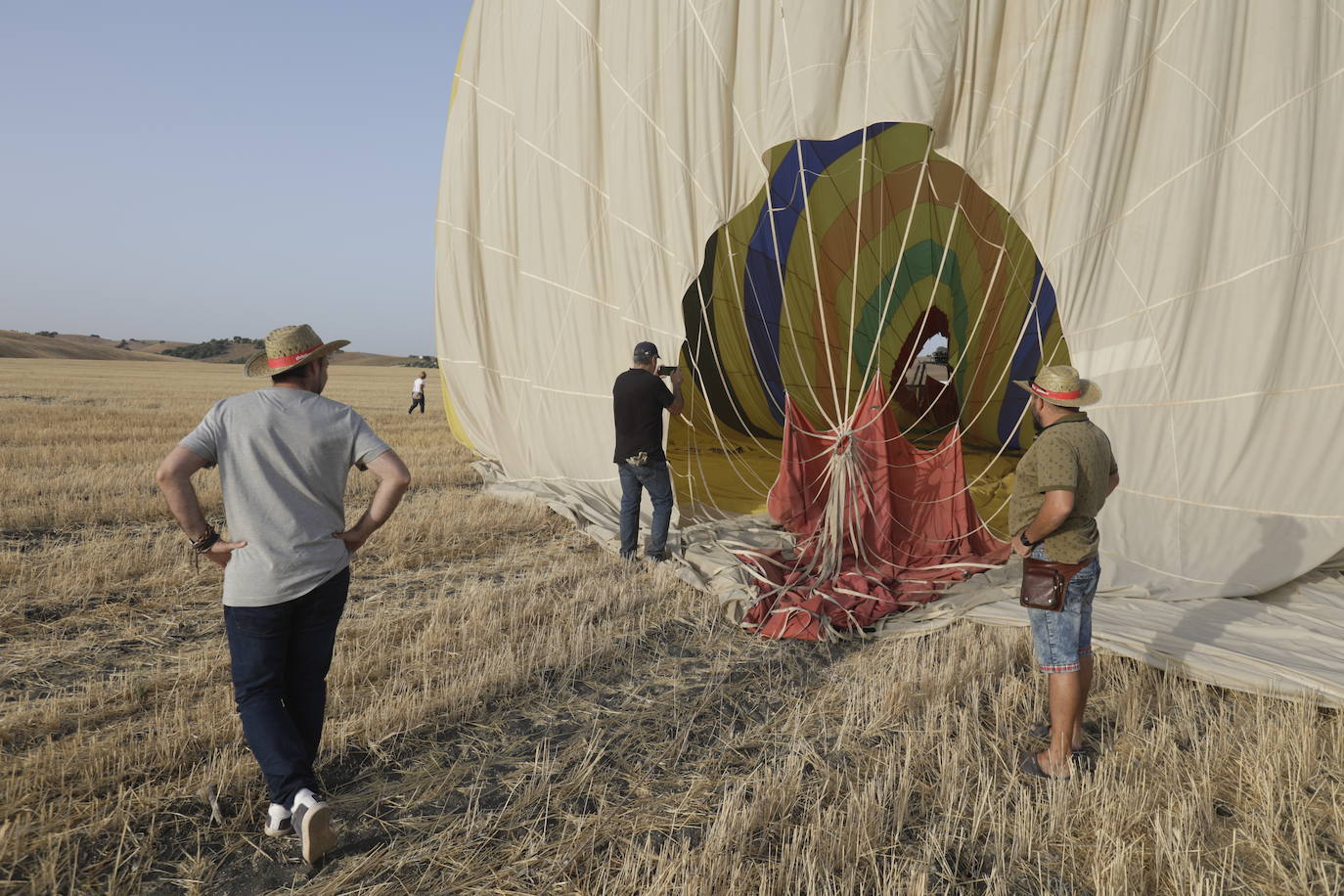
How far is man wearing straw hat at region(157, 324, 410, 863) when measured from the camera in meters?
2.15

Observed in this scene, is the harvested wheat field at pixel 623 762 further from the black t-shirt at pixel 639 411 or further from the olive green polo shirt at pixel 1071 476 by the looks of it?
the black t-shirt at pixel 639 411

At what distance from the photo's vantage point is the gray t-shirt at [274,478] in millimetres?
2162

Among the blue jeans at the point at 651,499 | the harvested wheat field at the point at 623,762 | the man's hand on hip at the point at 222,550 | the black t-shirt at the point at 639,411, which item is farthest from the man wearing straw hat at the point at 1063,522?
the blue jeans at the point at 651,499

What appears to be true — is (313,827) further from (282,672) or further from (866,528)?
(866,528)

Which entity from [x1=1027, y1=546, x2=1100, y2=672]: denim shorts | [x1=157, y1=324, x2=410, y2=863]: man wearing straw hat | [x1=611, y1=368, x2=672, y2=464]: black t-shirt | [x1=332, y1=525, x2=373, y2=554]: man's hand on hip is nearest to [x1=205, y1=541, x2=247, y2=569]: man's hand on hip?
[x1=157, y1=324, x2=410, y2=863]: man wearing straw hat

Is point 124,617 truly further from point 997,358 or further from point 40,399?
point 40,399

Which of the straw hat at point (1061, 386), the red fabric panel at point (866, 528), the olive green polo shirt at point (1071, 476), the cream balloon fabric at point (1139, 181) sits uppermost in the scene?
the cream balloon fabric at point (1139, 181)

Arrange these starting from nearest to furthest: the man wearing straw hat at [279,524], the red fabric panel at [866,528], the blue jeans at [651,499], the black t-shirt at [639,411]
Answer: the man wearing straw hat at [279,524]
the red fabric panel at [866,528]
the black t-shirt at [639,411]
the blue jeans at [651,499]

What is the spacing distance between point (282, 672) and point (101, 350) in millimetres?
77674

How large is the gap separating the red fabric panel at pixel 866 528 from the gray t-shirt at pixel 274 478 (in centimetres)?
228

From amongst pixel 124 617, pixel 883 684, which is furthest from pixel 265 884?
pixel 124 617

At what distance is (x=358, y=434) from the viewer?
227 cm

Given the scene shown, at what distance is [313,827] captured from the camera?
2.06 metres

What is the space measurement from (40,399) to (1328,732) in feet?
68.7
